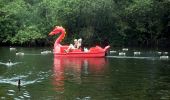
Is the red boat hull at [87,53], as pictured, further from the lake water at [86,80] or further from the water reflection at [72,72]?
→ the lake water at [86,80]

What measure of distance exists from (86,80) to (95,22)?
4195 cm

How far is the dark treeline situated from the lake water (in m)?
28.1

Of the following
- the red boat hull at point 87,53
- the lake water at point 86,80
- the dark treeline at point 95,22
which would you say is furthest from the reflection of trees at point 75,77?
the dark treeline at point 95,22

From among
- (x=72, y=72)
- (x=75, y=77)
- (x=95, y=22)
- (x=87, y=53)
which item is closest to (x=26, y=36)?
(x=95, y=22)

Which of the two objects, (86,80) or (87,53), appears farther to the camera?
(87,53)

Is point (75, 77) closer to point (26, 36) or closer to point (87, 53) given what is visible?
point (87, 53)

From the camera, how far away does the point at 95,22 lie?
70.2 metres

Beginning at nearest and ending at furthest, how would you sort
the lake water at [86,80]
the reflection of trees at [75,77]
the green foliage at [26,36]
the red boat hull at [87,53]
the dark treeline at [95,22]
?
1. the lake water at [86,80]
2. the reflection of trees at [75,77]
3. the red boat hull at [87,53]
4. the green foliage at [26,36]
5. the dark treeline at [95,22]

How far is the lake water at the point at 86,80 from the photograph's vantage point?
76.1 ft

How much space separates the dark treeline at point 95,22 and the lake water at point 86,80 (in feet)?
92.1

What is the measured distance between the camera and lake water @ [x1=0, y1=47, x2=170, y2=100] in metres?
23.2

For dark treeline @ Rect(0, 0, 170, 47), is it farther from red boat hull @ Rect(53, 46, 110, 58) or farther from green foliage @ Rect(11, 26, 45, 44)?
red boat hull @ Rect(53, 46, 110, 58)

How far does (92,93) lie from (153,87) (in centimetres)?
427

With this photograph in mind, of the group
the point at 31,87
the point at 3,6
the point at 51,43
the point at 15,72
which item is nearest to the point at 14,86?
the point at 31,87
